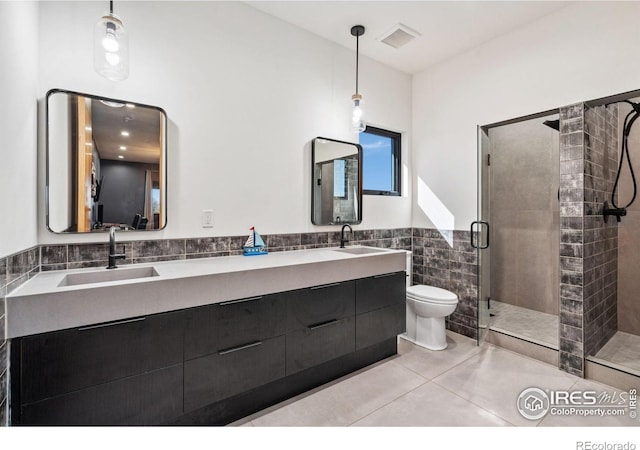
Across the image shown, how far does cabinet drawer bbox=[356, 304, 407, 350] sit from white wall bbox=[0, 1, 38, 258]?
2.04m

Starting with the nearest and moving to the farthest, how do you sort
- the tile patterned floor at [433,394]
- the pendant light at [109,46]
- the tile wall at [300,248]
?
the tile wall at [300,248] < the pendant light at [109,46] < the tile patterned floor at [433,394]

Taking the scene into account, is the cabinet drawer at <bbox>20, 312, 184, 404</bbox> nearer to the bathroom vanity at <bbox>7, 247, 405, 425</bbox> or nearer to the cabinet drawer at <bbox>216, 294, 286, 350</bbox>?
the bathroom vanity at <bbox>7, 247, 405, 425</bbox>

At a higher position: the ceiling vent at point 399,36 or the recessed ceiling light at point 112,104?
the ceiling vent at point 399,36

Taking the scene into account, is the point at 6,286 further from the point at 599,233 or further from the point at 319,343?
the point at 599,233

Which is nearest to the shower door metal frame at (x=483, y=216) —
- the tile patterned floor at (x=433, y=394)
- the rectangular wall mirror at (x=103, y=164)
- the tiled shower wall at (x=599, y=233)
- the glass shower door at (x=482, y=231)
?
the glass shower door at (x=482, y=231)

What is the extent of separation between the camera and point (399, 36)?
9.02 feet

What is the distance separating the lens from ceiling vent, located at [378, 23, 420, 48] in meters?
2.65

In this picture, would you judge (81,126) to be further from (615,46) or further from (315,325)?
(615,46)

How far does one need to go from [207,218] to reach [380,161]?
6.96 feet

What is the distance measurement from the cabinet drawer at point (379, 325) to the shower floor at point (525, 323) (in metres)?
1.02

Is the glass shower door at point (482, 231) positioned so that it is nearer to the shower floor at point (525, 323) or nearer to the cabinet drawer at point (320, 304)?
the shower floor at point (525, 323)

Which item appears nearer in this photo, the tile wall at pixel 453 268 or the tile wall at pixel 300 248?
the tile wall at pixel 300 248

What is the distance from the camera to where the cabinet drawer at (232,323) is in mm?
1569

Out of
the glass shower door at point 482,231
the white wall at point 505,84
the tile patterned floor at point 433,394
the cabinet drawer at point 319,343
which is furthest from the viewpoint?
the glass shower door at point 482,231
